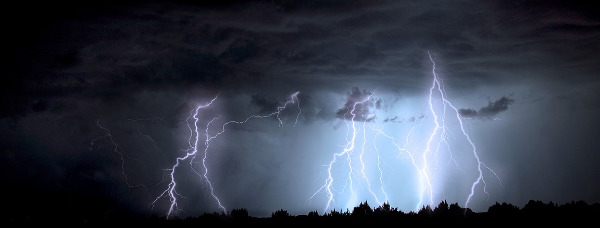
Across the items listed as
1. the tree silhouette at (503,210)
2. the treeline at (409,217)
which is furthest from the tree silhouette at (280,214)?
the tree silhouette at (503,210)

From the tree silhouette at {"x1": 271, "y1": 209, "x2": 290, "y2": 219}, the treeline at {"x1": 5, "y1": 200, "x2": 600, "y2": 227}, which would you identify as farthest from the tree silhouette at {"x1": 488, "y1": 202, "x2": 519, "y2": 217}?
the tree silhouette at {"x1": 271, "y1": 209, "x2": 290, "y2": 219}

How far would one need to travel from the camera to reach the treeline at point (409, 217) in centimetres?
1031

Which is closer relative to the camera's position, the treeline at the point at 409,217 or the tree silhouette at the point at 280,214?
the treeline at the point at 409,217

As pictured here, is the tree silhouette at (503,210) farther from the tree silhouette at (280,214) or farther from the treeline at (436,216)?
the tree silhouette at (280,214)

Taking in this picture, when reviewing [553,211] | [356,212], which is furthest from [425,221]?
[553,211]

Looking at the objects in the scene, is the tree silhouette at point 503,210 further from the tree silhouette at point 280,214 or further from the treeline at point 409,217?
the tree silhouette at point 280,214

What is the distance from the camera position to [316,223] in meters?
12.2


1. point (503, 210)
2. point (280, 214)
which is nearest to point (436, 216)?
point (503, 210)

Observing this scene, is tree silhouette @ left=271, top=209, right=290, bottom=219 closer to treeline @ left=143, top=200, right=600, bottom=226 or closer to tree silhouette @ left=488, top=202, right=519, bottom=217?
treeline @ left=143, top=200, right=600, bottom=226

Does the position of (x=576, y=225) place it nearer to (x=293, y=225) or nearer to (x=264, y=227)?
(x=293, y=225)

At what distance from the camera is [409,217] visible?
11.8 metres

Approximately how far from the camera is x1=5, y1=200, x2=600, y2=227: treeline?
1031 centimetres

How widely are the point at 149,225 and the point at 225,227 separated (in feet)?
7.61

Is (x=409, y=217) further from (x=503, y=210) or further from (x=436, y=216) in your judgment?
(x=503, y=210)
